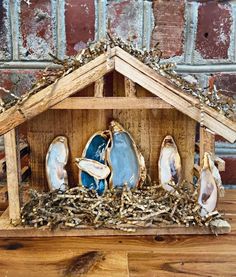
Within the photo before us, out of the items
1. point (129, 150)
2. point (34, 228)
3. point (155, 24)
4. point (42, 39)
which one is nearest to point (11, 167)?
point (34, 228)

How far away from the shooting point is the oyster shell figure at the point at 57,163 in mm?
771

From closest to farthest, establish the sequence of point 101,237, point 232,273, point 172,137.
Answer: point 232,273 < point 101,237 < point 172,137

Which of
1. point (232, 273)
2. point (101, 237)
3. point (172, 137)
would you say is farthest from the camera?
point (172, 137)

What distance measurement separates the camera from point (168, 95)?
2.25 feet

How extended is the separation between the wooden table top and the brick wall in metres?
0.36

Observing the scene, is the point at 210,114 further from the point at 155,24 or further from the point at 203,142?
the point at 155,24

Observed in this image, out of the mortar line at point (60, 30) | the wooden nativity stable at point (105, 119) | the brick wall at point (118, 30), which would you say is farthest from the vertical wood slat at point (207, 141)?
the mortar line at point (60, 30)

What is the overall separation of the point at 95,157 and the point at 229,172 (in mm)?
332

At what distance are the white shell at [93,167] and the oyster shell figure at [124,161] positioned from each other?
2 cm

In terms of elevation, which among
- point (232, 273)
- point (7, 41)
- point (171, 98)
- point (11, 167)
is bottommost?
point (232, 273)

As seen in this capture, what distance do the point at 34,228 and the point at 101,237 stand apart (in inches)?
4.2

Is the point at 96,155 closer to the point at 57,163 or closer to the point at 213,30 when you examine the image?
the point at 57,163

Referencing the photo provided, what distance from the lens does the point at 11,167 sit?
71 centimetres

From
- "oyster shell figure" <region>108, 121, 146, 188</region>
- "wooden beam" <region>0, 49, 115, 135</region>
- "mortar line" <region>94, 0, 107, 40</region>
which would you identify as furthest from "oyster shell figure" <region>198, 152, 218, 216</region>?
"mortar line" <region>94, 0, 107, 40</region>
